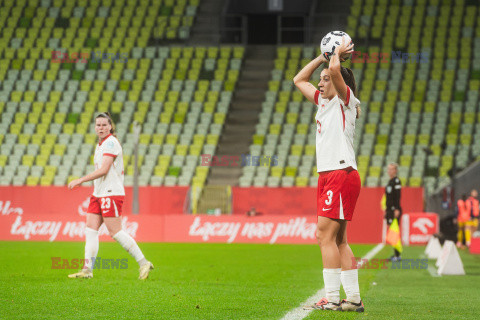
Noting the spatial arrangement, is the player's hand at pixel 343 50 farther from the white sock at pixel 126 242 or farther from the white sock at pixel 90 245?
the white sock at pixel 90 245

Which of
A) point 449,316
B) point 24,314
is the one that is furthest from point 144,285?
point 449,316

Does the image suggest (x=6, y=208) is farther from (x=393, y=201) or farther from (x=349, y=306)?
(x=349, y=306)

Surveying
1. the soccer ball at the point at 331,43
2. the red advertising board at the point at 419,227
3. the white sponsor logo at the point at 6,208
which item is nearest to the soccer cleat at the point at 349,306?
the soccer ball at the point at 331,43

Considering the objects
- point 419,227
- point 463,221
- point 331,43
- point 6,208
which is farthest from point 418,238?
point 331,43

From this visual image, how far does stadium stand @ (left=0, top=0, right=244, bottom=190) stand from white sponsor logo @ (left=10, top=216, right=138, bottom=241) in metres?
4.56

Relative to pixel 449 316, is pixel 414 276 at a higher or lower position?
higher

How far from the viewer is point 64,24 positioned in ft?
116

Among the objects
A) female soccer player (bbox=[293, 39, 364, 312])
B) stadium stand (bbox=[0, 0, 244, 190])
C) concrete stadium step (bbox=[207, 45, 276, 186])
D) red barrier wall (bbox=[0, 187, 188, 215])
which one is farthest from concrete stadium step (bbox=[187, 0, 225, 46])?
female soccer player (bbox=[293, 39, 364, 312])

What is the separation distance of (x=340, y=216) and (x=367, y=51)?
2580cm

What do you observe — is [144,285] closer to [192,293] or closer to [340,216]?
[192,293]

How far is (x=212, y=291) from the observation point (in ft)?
29.1

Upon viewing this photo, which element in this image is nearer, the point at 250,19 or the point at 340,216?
the point at 340,216

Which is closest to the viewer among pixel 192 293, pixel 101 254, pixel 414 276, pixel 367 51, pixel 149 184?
pixel 192 293

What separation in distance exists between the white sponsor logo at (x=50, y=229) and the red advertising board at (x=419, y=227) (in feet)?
23.7
